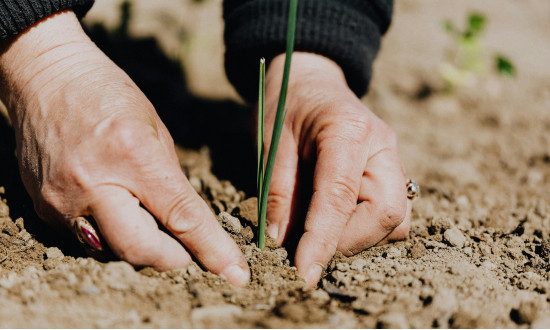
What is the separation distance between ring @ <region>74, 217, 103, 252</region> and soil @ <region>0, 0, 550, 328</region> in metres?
0.04

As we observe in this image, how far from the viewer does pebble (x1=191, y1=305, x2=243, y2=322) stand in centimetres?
88

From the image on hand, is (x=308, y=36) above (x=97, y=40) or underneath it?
above

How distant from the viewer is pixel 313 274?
1.10 meters

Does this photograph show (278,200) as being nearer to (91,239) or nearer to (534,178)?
(91,239)

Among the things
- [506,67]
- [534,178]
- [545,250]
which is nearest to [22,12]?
[545,250]

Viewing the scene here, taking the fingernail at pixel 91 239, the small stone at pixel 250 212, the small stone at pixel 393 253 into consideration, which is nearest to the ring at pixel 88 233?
the fingernail at pixel 91 239

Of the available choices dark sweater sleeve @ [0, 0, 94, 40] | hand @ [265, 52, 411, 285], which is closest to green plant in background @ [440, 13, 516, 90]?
hand @ [265, 52, 411, 285]

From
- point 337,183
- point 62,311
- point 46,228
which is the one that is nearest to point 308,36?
point 337,183

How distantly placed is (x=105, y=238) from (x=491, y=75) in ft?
9.38

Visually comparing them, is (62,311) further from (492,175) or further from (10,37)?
(492,175)

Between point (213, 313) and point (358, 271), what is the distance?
41 cm

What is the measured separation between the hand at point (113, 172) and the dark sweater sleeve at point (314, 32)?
66 centimetres

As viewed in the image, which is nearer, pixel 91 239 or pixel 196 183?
pixel 91 239

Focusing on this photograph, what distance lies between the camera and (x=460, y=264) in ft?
3.74
